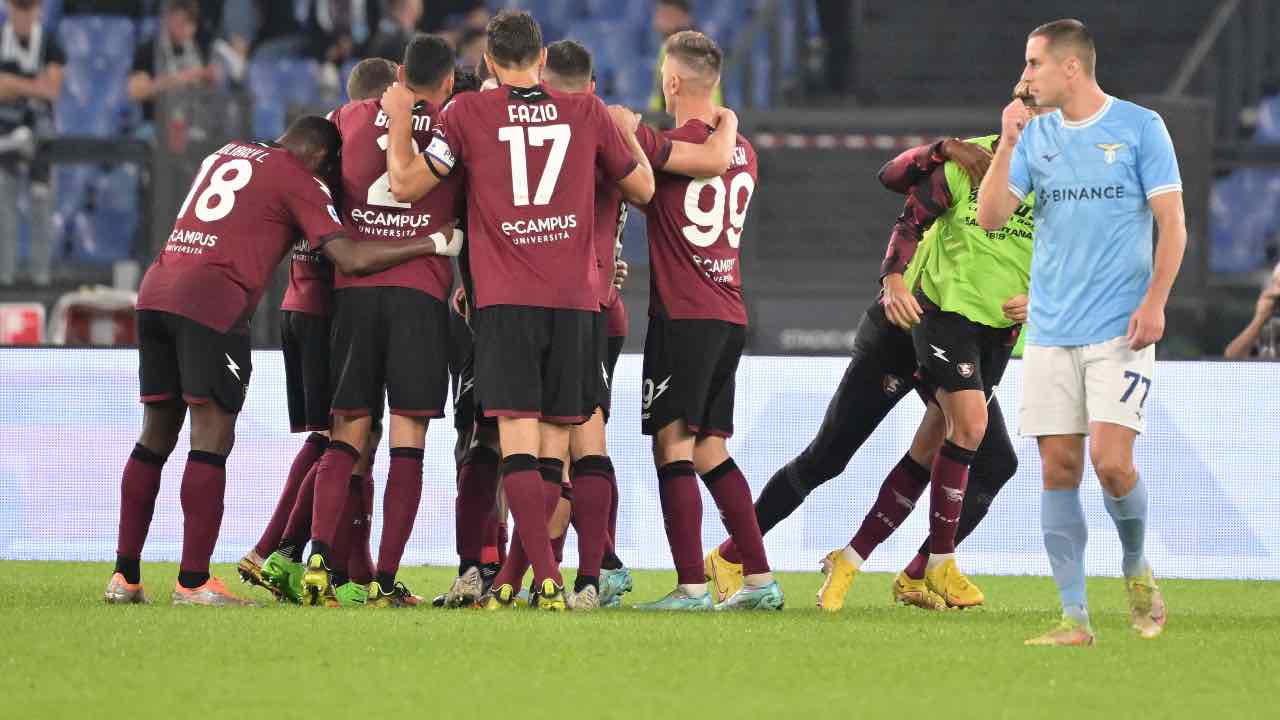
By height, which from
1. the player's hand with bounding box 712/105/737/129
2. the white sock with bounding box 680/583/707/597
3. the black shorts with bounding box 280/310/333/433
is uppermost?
the player's hand with bounding box 712/105/737/129

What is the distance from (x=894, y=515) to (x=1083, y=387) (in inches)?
73.7

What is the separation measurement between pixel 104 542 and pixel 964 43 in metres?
10.3

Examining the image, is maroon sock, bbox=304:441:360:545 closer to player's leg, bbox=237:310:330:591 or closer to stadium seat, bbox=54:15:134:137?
player's leg, bbox=237:310:330:591

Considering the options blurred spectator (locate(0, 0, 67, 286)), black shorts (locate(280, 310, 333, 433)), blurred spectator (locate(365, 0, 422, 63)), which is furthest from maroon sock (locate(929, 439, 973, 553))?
blurred spectator (locate(365, 0, 422, 63))

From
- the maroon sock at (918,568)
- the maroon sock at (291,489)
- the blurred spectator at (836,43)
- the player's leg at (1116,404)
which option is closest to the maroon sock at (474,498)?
the maroon sock at (291,489)

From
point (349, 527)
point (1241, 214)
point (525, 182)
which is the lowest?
point (1241, 214)

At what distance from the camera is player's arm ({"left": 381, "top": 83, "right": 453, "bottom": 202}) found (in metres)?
6.75

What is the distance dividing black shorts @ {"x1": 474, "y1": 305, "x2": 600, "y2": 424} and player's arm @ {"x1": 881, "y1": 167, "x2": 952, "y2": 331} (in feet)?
4.81

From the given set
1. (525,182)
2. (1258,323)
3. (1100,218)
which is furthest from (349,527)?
(1258,323)

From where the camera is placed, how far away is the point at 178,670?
5.21 m

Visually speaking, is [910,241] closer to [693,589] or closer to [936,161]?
[936,161]

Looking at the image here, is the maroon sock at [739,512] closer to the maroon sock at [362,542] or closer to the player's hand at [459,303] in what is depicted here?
the player's hand at [459,303]

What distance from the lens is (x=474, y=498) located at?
7.29 m

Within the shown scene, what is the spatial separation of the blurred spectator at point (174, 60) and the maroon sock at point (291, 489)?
8.47m
